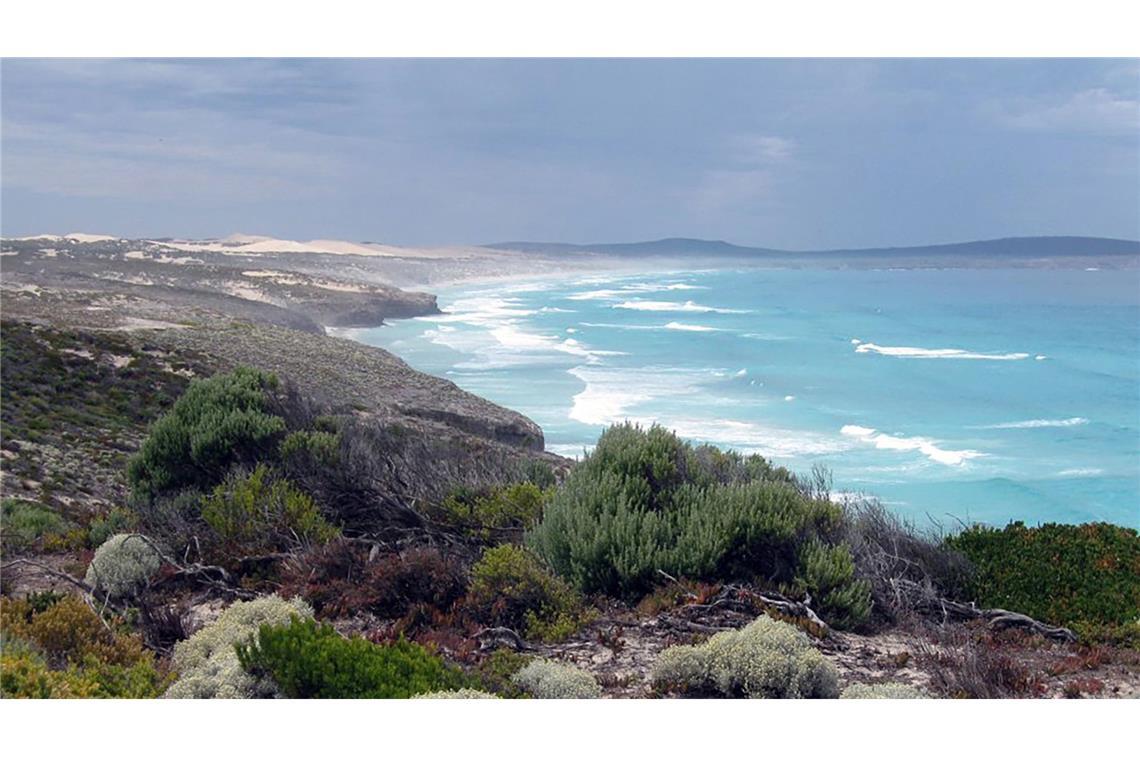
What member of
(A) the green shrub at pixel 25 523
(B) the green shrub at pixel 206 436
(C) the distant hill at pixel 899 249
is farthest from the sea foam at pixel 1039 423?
(A) the green shrub at pixel 25 523

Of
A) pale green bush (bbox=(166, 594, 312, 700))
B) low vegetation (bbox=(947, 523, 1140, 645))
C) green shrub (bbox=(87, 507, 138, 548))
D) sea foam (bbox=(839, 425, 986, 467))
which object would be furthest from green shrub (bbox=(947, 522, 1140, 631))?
green shrub (bbox=(87, 507, 138, 548))

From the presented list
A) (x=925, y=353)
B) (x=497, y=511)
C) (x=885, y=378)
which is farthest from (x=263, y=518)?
(x=925, y=353)

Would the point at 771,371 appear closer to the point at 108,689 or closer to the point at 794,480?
the point at 794,480

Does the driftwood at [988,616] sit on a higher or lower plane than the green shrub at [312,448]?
lower

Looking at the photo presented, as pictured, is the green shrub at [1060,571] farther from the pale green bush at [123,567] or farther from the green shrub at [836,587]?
the pale green bush at [123,567]

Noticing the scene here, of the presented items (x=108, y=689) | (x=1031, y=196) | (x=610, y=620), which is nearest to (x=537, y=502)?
(x=610, y=620)

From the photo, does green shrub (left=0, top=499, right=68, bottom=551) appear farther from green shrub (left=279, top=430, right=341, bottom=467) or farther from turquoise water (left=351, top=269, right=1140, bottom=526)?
turquoise water (left=351, top=269, right=1140, bottom=526)
